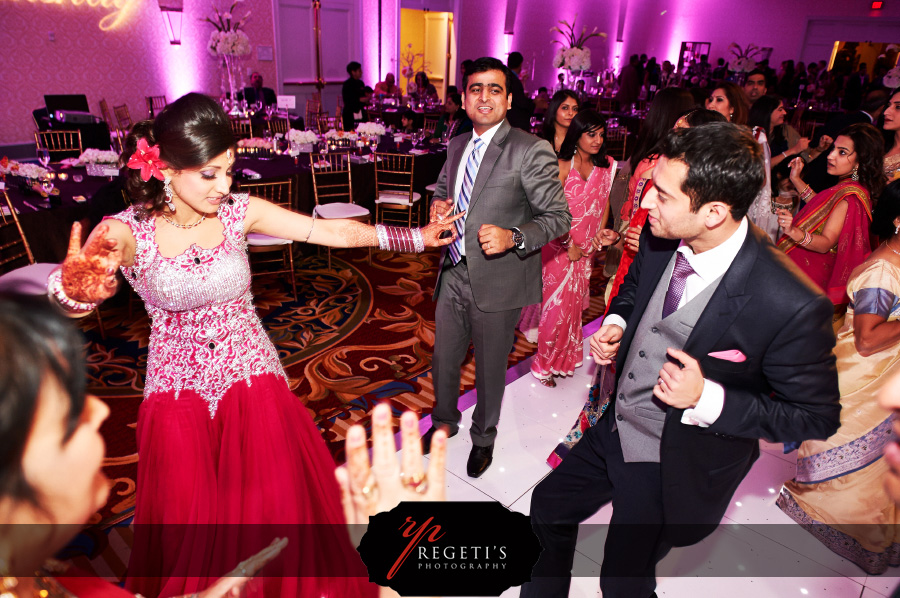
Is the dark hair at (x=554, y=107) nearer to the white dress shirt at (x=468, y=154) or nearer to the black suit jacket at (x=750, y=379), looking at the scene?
the white dress shirt at (x=468, y=154)

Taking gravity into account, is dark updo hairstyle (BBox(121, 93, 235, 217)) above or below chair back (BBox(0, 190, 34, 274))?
above

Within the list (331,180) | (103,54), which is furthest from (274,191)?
(103,54)

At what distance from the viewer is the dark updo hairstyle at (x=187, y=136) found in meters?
1.64

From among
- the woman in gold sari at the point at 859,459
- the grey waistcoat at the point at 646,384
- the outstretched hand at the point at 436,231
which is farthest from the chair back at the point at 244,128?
the woman in gold sari at the point at 859,459

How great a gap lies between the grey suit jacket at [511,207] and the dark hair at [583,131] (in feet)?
3.05

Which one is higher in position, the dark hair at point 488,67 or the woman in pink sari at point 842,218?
the dark hair at point 488,67

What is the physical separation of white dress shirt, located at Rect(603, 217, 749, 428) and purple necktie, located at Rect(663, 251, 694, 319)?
0.01 meters

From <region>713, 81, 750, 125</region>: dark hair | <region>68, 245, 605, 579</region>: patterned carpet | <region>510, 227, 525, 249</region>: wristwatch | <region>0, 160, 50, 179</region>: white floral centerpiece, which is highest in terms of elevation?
<region>713, 81, 750, 125</region>: dark hair

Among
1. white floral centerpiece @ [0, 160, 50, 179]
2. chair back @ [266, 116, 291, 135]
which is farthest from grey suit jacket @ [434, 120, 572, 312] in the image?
chair back @ [266, 116, 291, 135]

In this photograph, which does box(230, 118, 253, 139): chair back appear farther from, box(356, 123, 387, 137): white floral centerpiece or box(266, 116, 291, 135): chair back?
box(356, 123, 387, 137): white floral centerpiece

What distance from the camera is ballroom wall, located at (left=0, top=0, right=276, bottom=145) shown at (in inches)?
309

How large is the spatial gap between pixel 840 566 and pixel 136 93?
36.0 feet

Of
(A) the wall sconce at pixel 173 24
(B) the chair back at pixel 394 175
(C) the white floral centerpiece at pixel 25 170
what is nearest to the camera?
(C) the white floral centerpiece at pixel 25 170

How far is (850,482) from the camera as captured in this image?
7.68 feet
